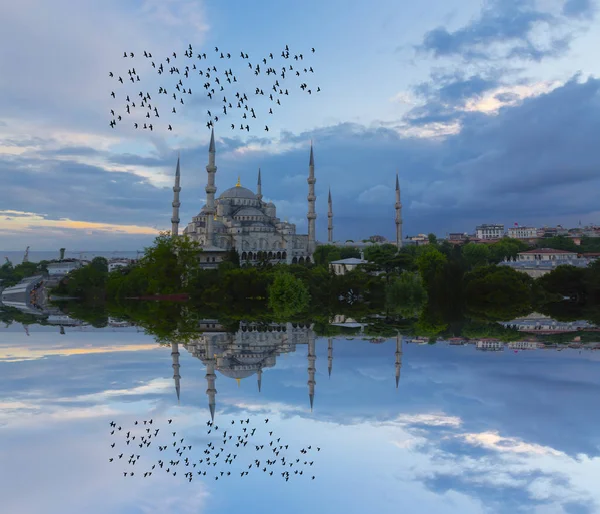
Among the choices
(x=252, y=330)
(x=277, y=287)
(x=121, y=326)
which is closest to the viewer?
(x=252, y=330)

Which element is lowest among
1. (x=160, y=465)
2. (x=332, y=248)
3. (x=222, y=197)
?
(x=160, y=465)

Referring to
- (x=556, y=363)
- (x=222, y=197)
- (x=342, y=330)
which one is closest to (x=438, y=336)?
(x=342, y=330)

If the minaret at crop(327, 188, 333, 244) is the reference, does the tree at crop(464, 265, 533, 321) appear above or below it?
below

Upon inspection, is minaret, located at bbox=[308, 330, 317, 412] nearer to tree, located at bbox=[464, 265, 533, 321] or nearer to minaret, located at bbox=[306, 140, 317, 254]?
tree, located at bbox=[464, 265, 533, 321]

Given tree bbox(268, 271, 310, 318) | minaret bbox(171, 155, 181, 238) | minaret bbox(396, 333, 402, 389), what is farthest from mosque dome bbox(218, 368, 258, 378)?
minaret bbox(171, 155, 181, 238)

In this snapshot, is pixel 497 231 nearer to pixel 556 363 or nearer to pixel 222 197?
pixel 222 197

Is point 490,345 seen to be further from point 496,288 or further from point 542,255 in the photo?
point 542,255

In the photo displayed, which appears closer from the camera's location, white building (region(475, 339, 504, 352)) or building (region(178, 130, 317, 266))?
white building (region(475, 339, 504, 352))

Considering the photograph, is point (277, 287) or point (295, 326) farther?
point (277, 287)
